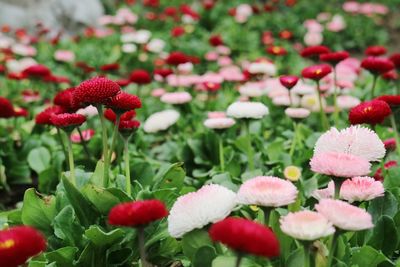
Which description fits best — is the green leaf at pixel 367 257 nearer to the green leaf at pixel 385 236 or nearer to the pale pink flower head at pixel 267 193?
the green leaf at pixel 385 236

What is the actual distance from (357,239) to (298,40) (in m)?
6.94

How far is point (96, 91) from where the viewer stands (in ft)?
6.11

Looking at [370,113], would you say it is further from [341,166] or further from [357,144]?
[341,166]

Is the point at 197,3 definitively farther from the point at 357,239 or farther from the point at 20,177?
the point at 357,239

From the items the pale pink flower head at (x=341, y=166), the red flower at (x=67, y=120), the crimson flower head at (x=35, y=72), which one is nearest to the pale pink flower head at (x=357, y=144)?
the pale pink flower head at (x=341, y=166)

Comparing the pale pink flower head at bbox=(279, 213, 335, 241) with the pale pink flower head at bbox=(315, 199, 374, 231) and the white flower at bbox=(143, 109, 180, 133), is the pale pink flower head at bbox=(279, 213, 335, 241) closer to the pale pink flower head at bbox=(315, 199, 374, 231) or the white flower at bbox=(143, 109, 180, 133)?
the pale pink flower head at bbox=(315, 199, 374, 231)

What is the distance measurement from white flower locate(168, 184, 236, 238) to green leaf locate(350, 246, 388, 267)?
0.48m

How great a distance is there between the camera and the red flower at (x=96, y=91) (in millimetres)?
1864

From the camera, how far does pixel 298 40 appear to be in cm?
869

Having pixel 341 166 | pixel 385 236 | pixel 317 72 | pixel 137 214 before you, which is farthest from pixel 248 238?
pixel 317 72

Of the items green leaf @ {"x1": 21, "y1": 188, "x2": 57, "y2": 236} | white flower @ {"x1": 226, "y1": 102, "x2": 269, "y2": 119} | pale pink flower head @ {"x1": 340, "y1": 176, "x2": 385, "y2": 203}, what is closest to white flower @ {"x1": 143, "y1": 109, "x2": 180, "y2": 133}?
white flower @ {"x1": 226, "y1": 102, "x2": 269, "y2": 119}

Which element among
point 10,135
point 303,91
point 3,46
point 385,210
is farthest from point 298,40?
point 385,210

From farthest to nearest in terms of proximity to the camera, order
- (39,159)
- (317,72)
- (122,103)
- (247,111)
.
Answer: (39,159)
(317,72)
(247,111)
(122,103)

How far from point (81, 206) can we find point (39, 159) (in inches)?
55.6
